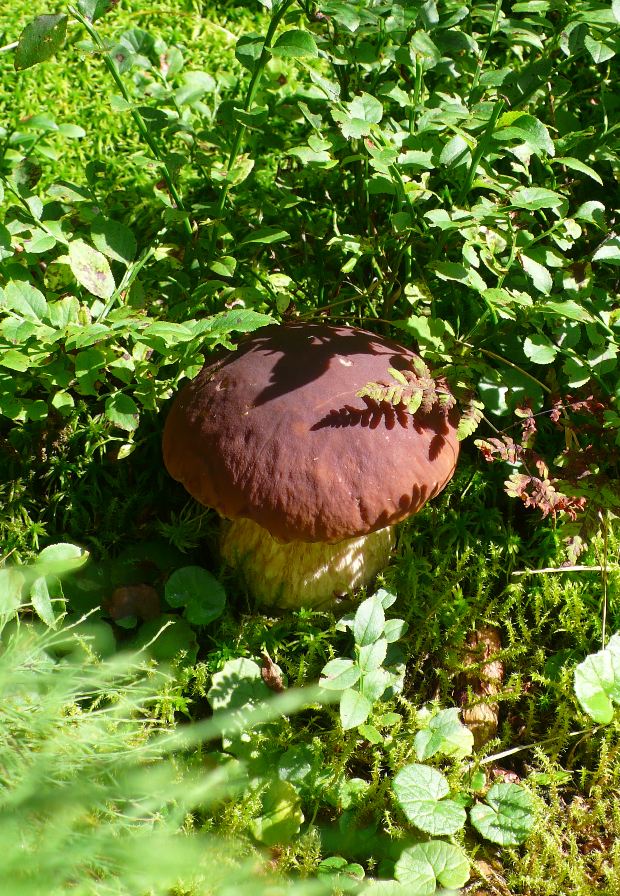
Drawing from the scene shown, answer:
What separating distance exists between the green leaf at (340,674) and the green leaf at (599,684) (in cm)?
49

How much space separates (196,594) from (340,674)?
502 mm

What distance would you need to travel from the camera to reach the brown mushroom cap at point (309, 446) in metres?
1.68

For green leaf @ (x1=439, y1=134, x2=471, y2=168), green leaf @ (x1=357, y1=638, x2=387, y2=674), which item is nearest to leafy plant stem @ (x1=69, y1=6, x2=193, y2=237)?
green leaf @ (x1=439, y1=134, x2=471, y2=168)

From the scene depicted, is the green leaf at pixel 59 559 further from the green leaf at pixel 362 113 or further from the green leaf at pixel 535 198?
the green leaf at pixel 535 198

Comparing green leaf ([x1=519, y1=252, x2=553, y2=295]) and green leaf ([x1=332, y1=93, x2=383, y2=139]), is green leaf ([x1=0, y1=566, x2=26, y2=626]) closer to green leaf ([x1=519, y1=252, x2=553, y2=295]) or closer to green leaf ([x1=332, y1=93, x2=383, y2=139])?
green leaf ([x1=332, y1=93, x2=383, y2=139])

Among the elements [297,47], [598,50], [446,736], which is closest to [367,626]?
[446,736]

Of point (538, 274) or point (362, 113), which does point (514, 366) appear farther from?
point (362, 113)

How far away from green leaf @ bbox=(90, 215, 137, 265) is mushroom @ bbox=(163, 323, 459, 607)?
35cm

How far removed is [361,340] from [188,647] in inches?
33.5

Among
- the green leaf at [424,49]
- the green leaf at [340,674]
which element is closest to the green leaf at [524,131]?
the green leaf at [424,49]

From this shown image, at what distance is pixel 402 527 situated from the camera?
7.14ft

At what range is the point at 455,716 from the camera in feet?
5.83

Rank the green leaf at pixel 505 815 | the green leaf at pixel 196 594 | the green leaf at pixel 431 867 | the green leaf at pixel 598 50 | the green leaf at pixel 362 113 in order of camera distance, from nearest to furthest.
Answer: the green leaf at pixel 431 867 < the green leaf at pixel 505 815 < the green leaf at pixel 362 113 < the green leaf at pixel 598 50 < the green leaf at pixel 196 594

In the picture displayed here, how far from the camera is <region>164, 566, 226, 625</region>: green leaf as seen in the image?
200 cm
